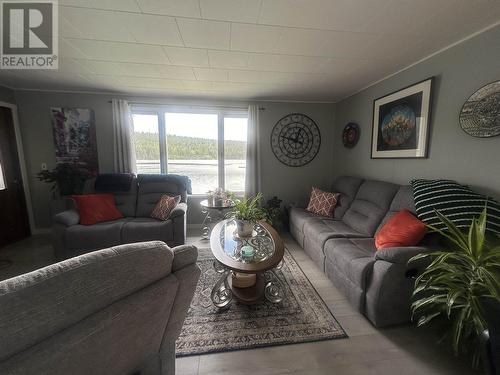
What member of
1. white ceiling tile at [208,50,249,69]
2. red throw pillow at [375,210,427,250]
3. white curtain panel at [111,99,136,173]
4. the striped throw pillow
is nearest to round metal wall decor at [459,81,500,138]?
the striped throw pillow

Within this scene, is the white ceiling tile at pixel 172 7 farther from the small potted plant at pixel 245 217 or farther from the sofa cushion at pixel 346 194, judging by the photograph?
the sofa cushion at pixel 346 194

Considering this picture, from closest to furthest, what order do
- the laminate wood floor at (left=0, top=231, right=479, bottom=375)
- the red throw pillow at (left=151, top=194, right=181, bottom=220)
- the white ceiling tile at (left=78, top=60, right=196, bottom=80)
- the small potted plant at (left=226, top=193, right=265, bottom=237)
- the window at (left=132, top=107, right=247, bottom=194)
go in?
the laminate wood floor at (left=0, top=231, right=479, bottom=375)
the small potted plant at (left=226, top=193, right=265, bottom=237)
the white ceiling tile at (left=78, top=60, right=196, bottom=80)
the red throw pillow at (left=151, top=194, right=181, bottom=220)
the window at (left=132, top=107, right=247, bottom=194)

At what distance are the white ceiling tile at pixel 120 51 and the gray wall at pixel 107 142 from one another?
53.4 inches

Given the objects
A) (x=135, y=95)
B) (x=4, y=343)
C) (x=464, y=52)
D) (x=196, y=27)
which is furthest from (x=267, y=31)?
(x=135, y=95)

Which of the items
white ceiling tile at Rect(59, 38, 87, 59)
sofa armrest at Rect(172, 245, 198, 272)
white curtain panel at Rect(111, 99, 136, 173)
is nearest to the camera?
sofa armrest at Rect(172, 245, 198, 272)

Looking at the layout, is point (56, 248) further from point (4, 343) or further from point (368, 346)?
point (368, 346)

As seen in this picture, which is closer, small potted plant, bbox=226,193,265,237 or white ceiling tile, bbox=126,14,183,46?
white ceiling tile, bbox=126,14,183,46

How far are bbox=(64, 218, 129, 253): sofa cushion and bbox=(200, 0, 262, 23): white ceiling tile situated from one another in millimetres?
2399

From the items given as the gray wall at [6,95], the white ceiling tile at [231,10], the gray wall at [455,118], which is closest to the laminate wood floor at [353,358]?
the gray wall at [455,118]

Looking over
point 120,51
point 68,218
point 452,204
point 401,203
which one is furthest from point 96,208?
point 452,204

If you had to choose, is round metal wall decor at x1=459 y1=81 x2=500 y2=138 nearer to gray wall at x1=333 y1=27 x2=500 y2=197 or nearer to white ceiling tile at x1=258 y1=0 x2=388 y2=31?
gray wall at x1=333 y1=27 x2=500 y2=197

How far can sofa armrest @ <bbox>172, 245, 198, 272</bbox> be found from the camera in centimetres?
88

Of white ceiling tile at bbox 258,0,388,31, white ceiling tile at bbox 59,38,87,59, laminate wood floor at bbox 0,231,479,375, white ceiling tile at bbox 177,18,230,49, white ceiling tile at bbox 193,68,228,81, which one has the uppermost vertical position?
white ceiling tile at bbox 193,68,228,81

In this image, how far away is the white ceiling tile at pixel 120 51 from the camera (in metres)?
1.85
